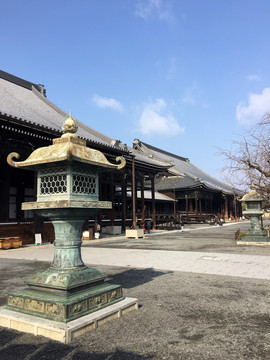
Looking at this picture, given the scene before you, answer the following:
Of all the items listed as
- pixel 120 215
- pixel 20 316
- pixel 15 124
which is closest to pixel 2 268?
pixel 20 316

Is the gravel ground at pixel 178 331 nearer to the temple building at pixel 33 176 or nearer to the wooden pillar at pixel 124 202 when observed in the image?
the temple building at pixel 33 176

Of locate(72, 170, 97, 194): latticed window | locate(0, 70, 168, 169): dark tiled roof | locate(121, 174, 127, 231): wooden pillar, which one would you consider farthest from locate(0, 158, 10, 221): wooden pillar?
locate(72, 170, 97, 194): latticed window

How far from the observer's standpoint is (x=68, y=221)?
445 cm

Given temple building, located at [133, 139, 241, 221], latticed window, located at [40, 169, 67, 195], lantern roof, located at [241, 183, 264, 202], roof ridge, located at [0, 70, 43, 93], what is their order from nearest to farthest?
latticed window, located at [40, 169, 67, 195], lantern roof, located at [241, 183, 264, 202], roof ridge, located at [0, 70, 43, 93], temple building, located at [133, 139, 241, 221]

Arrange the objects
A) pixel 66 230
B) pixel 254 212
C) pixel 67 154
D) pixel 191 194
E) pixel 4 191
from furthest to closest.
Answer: pixel 191 194 < pixel 4 191 < pixel 254 212 < pixel 66 230 < pixel 67 154

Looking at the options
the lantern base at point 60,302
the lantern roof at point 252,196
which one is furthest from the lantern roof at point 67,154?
the lantern roof at point 252,196

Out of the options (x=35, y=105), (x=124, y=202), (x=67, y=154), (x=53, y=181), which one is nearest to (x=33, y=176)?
(x=35, y=105)

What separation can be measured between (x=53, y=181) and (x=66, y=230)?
0.82 meters

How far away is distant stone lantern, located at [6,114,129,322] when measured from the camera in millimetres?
4043

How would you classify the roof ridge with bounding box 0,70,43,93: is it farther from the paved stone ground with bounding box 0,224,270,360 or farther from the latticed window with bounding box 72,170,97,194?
the latticed window with bounding box 72,170,97,194

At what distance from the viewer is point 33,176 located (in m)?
19.6

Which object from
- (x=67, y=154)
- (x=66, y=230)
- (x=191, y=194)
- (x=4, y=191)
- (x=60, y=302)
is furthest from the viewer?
(x=191, y=194)

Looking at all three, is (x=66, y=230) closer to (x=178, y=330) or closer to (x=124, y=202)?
(x=178, y=330)

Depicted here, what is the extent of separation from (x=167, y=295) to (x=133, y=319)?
1514 mm
